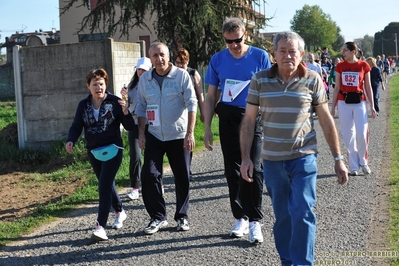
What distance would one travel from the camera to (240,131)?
→ 16.2 feet

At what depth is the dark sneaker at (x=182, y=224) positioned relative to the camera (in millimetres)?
6387

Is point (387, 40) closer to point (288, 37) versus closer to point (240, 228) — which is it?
point (240, 228)

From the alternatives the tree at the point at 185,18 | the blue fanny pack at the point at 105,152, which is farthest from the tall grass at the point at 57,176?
the tree at the point at 185,18

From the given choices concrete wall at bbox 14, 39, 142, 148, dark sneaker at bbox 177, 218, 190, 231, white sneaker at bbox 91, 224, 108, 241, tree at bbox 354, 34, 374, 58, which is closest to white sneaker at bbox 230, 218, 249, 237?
dark sneaker at bbox 177, 218, 190, 231

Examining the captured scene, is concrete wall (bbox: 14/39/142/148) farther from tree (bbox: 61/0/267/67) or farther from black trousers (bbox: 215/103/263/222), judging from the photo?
tree (bbox: 61/0/267/67)

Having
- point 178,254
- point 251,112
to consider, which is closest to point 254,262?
point 178,254

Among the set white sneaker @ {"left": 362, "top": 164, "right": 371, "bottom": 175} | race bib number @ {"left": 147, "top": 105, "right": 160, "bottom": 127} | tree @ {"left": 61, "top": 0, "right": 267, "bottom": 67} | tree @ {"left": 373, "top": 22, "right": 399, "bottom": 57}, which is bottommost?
white sneaker @ {"left": 362, "top": 164, "right": 371, "bottom": 175}

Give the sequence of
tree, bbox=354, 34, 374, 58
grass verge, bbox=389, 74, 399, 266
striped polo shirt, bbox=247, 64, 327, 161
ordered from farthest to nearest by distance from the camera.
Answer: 1. tree, bbox=354, 34, 374, 58
2. grass verge, bbox=389, 74, 399, 266
3. striped polo shirt, bbox=247, 64, 327, 161

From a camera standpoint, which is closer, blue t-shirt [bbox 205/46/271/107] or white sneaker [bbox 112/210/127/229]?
blue t-shirt [bbox 205/46/271/107]

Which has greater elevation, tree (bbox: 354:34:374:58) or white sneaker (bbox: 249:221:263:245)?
tree (bbox: 354:34:374:58)

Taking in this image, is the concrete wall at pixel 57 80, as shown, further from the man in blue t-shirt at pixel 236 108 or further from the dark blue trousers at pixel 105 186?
the man in blue t-shirt at pixel 236 108

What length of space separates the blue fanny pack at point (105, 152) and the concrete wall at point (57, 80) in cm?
562

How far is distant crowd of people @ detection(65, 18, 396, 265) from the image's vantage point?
455 centimetres

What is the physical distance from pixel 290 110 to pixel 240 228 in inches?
74.2
